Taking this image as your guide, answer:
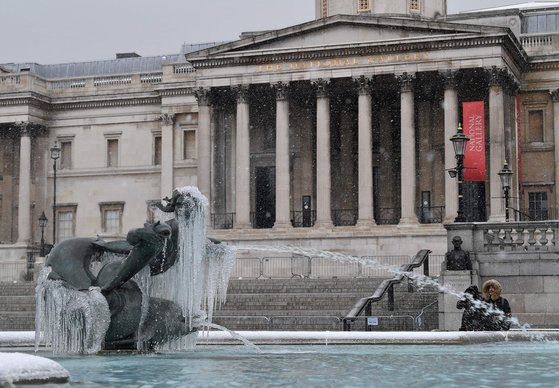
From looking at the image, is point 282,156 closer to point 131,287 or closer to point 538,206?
point 538,206

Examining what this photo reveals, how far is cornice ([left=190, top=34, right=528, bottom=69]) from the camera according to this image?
5238 centimetres

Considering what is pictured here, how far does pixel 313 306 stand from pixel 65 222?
1359 inches

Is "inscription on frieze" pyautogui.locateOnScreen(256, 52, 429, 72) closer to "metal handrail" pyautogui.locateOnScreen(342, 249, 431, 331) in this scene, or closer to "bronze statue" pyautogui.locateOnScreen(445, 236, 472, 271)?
"metal handrail" pyautogui.locateOnScreen(342, 249, 431, 331)

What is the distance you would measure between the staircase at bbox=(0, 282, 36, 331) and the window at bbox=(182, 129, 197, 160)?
1925cm

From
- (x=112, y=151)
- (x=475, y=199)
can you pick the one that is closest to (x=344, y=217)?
(x=475, y=199)

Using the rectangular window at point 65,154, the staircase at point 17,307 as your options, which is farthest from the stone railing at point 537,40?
the staircase at point 17,307

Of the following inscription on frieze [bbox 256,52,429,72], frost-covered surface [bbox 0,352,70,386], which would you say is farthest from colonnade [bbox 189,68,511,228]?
frost-covered surface [bbox 0,352,70,386]

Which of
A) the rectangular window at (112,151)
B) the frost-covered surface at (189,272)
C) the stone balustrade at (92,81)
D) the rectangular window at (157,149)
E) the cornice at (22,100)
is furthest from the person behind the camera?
the rectangular window at (112,151)

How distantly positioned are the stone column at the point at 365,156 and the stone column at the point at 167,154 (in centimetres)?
1358

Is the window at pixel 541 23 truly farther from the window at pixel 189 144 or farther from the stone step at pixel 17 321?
the stone step at pixel 17 321

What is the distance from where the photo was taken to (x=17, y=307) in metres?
39.1

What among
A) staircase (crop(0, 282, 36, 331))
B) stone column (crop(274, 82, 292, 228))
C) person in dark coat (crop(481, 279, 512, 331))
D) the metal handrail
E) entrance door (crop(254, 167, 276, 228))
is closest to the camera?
person in dark coat (crop(481, 279, 512, 331))

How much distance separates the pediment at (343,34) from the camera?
52750 millimetres

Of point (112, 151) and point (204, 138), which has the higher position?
point (112, 151)
